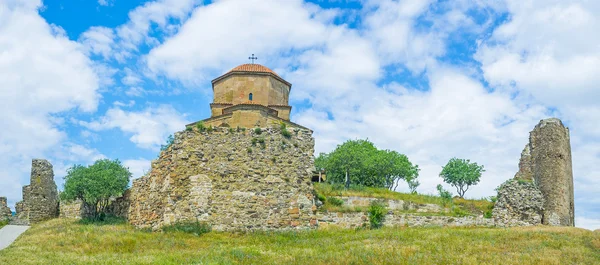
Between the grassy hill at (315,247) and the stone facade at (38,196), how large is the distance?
1379 cm

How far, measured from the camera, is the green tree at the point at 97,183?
27641 mm

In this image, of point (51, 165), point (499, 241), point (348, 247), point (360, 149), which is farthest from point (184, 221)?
point (360, 149)

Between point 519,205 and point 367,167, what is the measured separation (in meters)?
22.5

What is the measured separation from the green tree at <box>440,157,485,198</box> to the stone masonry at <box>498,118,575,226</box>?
20.4 m

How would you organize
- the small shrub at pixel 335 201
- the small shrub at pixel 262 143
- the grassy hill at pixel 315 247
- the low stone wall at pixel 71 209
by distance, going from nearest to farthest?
the grassy hill at pixel 315 247 → the small shrub at pixel 262 143 → the small shrub at pixel 335 201 → the low stone wall at pixel 71 209

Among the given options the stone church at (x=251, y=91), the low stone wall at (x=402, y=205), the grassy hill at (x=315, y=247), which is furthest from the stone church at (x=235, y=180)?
the stone church at (x=251, y=91)

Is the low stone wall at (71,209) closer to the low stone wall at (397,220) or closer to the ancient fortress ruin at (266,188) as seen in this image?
the ancient fortress ruin at (266,188)

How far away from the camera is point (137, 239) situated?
1803 centimetres

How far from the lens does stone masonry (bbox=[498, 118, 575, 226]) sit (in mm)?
23422

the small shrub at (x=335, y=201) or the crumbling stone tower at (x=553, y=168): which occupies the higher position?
the crumbling stone tower at (x=553, y=168)

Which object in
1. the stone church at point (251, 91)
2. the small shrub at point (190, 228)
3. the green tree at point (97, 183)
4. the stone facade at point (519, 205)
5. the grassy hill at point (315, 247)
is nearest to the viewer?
the grassy hill at point (315, 247)

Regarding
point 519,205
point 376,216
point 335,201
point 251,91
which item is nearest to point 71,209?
point 251,91

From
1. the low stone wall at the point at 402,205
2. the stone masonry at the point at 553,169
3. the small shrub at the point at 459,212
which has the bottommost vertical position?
the small shrub at the point at 459,212

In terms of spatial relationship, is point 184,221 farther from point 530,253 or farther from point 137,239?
point 530,253
